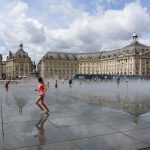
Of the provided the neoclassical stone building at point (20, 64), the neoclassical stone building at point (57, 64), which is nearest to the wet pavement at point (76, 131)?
the neoclassical stone building at point (57, 64)

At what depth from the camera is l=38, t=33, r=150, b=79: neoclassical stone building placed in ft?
527

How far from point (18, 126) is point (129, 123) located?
3993mm

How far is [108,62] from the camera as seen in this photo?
184 m

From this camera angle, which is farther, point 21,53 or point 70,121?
point 21,53

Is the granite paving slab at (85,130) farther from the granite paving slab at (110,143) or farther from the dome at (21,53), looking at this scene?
the dome at (21,53)

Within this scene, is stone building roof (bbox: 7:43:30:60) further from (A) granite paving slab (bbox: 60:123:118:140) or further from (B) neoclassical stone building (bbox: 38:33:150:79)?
(A) granite paving slab (bbox: 60:123:118:140)

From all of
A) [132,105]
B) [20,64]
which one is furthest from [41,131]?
[20,64]

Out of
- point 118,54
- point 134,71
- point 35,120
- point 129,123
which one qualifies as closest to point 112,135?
point 129,123

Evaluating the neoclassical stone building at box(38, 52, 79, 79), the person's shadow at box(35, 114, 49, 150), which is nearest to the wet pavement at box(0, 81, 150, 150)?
the person's shadow at box(35, 114, 49, 150)

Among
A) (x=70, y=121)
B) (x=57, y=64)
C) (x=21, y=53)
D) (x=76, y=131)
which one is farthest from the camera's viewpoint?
(x=57, y=64)

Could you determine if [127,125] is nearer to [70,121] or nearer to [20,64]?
[70,121]

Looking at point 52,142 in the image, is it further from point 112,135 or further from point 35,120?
point 35,120

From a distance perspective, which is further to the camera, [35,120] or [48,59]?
[48,59]

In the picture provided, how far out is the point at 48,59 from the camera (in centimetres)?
18938
